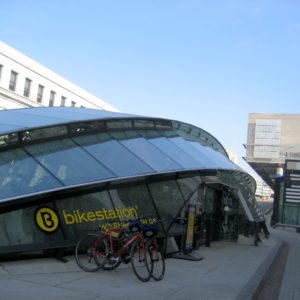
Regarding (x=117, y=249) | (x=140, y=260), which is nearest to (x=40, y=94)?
(x=117, y=249)

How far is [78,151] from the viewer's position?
877 cm

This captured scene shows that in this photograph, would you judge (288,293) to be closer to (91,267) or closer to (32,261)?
(91,267)

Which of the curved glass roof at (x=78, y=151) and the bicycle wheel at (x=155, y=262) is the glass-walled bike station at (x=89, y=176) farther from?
the bicycle wheel at (x=155, y=262)

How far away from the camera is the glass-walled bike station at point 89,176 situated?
755cm

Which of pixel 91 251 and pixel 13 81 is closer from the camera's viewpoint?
pixel 91 251

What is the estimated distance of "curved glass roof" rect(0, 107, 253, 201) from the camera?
7.68 m

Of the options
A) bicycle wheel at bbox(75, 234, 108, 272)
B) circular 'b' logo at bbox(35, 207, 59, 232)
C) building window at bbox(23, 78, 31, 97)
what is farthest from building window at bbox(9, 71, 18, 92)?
bicycle wheel at bbox(75, 234, 108, 272)

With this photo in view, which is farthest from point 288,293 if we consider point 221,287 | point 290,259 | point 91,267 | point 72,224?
point 290,259

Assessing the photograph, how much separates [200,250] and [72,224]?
17.4 ft

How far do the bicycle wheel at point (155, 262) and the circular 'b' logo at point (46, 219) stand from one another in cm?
214

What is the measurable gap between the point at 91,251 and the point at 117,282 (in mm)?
952

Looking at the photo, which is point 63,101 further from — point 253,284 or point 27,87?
point 253,284

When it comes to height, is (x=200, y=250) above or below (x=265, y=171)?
below

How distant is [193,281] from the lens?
7340 mm
